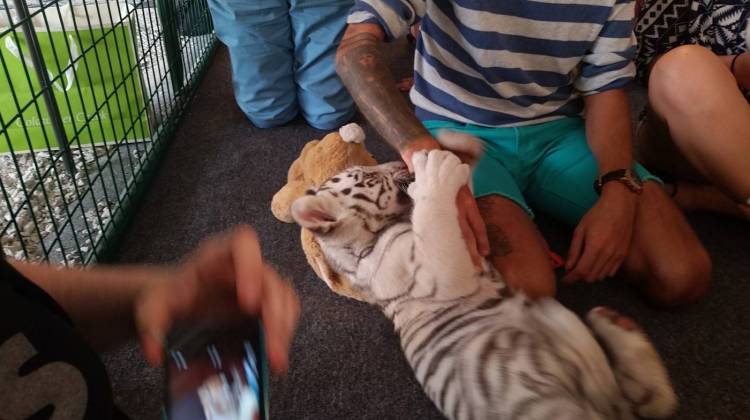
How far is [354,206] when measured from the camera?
3.32 ft

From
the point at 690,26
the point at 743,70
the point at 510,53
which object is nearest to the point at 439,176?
the point at 510,53

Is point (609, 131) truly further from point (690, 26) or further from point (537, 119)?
point (690, 26)

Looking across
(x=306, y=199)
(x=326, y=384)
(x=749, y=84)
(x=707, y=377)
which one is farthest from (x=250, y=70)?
(x=707, y=377)

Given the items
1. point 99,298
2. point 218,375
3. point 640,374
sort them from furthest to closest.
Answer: point 640,374 → point 99,298 → point 218,375

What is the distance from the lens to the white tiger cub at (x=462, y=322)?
0.80 metres

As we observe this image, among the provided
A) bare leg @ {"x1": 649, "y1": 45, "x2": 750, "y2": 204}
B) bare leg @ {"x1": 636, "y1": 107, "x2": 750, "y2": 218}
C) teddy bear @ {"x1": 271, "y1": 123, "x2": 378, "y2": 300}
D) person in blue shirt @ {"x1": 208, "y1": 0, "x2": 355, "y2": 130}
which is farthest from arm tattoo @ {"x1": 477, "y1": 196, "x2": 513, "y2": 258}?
person in blue shirt @ {"x1": 208, "y1": 0, "x2": 355, "y2": 130}

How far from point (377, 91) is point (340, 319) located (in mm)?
473

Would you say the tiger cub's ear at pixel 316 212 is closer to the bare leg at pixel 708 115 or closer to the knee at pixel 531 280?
the knee at pixel 531 280

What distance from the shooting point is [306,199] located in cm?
A: 98

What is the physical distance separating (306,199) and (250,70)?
3.32ft

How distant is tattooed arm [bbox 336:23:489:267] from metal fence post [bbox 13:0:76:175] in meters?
0.62

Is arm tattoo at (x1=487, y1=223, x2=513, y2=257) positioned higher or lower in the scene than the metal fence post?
lower

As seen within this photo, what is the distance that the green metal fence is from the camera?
1.25m

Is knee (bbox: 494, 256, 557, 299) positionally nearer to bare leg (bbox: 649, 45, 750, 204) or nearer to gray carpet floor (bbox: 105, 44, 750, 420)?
gray carpet floor (bbox: 105, 44, 750, 420)
